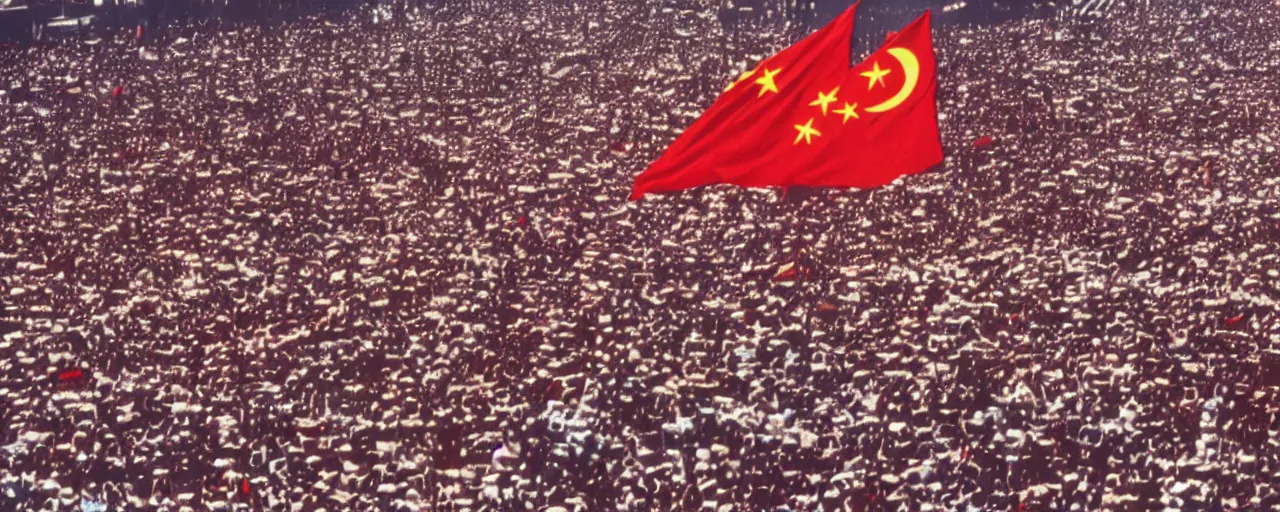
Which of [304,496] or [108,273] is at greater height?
[108,273]

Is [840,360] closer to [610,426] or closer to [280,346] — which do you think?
[610,426]

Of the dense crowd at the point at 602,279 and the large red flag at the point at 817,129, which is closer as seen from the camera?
the dense crowd at the point at 602,279

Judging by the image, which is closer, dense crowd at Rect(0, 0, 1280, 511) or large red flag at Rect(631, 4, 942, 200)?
dense crowd at Rect(0, 0, 1280, 511)

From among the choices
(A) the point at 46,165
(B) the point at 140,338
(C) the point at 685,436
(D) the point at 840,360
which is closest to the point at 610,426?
(C) the point at 685,436
